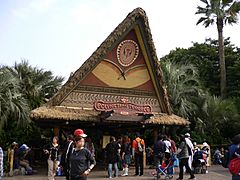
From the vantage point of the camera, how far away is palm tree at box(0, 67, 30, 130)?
1802cm

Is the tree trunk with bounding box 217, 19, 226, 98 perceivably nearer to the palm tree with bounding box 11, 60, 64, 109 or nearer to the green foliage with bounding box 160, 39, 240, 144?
the green foliage with bounding box 160, 39, 240, 144

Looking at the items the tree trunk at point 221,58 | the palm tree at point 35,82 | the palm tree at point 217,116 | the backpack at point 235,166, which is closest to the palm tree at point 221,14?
the tree trunk at point 221,58

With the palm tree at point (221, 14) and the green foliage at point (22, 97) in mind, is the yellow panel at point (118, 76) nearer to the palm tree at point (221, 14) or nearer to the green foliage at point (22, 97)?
the green foliage at point (22, 97)

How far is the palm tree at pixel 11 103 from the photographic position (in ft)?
59.1

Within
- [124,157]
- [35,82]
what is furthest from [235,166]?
[35,82]

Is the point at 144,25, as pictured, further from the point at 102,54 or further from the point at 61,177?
the point at 61,177

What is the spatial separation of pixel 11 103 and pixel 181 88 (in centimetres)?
1156

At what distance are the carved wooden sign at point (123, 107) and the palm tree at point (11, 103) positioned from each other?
13.4 ft

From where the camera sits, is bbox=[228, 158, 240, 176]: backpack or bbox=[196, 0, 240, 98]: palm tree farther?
bbox=[196, 0, 240, 98]: palm tree

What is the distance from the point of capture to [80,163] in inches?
243

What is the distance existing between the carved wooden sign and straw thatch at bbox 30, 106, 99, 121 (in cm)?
42

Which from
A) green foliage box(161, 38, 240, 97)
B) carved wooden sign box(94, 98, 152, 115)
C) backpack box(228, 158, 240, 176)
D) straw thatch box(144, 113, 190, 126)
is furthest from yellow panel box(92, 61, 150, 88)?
green foliage box(161, 38, 240, 97)

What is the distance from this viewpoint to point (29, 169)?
15.2 meters

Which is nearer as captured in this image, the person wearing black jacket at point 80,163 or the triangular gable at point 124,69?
the person wearing black jacket at point 80,163
